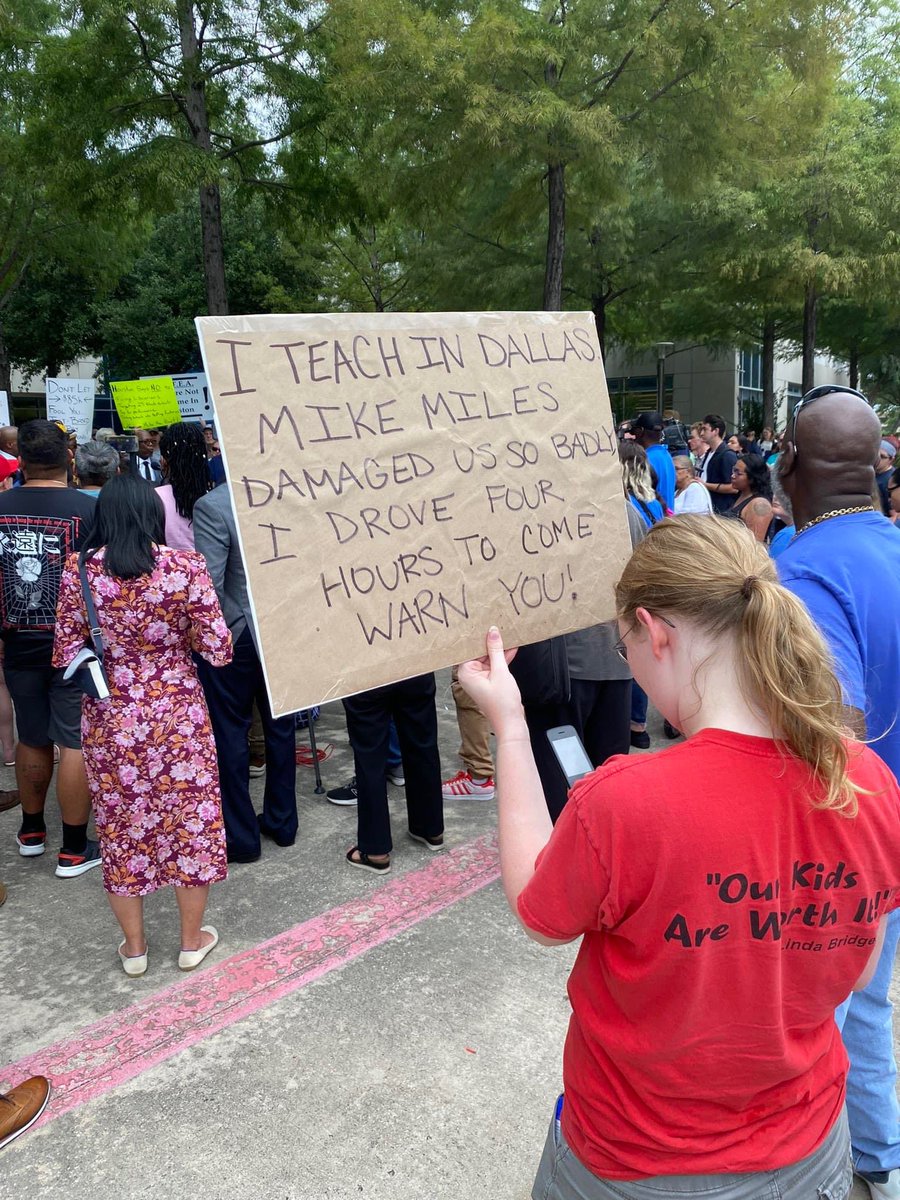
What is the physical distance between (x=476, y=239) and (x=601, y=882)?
17.1 metres

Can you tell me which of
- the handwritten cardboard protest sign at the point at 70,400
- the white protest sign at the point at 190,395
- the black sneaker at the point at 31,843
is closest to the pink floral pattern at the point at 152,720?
the black sneaker at the point at 31,843

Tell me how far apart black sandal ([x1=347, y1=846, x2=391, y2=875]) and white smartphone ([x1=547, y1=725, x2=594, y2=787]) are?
2065 mm

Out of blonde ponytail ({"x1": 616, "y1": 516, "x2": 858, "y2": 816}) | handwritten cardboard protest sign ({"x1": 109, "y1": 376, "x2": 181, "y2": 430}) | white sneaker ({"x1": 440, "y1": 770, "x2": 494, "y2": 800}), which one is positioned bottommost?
white sneaker ({"x1": 440, "y1": 770, "x2": 494, "y2": 800})

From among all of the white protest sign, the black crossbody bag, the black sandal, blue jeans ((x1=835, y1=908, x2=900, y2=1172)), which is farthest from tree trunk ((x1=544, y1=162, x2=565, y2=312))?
blue jeans ((x1=835, y1=908, x2=900, y2=1172))

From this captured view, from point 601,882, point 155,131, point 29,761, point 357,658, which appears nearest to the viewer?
point 601,882

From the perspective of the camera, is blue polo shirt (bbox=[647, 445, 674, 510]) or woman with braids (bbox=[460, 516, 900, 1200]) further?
blue polo shirt (bbox=[647, 445, 674, 510])

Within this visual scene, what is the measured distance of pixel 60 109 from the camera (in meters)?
10.5

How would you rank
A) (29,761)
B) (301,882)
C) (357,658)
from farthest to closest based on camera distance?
(29,761), (301,882), (357,658)

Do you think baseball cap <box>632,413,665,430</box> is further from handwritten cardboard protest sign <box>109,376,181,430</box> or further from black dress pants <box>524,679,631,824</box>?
handwritten cardboard protest sign <box>109,376,181,430</box>

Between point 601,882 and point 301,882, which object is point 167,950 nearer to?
point 301,882

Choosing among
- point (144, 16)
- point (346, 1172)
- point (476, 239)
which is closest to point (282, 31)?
point (144, 16)

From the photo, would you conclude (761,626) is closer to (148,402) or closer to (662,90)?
(148,402)

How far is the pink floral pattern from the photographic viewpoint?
3.04m

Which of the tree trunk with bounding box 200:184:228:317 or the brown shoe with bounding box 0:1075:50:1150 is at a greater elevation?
the tree trunk with bounding box 200:184:228:317
